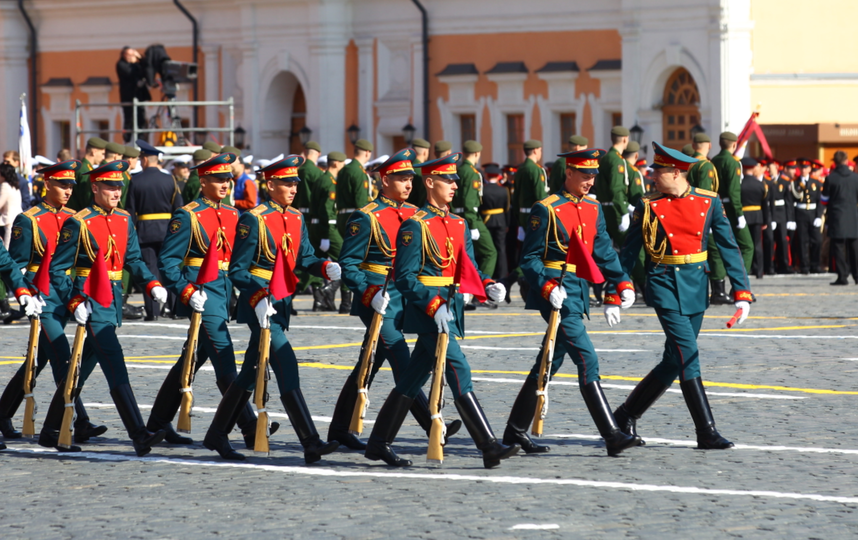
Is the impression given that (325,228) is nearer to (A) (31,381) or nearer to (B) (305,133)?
(A) (31,381)

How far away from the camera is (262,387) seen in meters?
8.89

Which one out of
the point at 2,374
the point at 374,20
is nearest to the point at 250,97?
the point at 374,20

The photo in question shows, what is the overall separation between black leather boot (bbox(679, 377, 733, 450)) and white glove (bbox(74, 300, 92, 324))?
10.8 feet

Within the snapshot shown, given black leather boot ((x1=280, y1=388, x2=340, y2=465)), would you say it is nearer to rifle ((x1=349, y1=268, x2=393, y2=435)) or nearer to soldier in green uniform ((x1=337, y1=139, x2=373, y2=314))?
rifle ((x1=349, y1=268, x2=393, y2=435))

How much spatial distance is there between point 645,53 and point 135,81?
10118 millimetres

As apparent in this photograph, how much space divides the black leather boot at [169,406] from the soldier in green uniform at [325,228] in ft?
28.4

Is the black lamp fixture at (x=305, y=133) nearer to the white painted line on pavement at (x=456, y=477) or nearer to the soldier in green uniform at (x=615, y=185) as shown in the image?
the soldier in green uniform at (x=615, y=185)

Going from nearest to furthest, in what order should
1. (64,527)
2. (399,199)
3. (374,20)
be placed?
(64,527), (399,199), (374,20)

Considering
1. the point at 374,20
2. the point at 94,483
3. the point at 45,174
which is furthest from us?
the point at 374,20

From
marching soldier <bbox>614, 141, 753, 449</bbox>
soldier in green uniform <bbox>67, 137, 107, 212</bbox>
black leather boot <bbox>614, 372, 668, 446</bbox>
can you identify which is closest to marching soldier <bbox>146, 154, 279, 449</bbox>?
black leather boot <bbox>614, 372, 668, 446</bbox>

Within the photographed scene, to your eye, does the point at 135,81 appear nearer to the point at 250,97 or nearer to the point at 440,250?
the point at 250,97

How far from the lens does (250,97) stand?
40.2 meters

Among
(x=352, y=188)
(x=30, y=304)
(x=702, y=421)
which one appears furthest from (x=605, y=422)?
(x=352, y=188)

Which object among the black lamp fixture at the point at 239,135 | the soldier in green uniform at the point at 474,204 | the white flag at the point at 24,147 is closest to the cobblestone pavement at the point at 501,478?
the soldier in green uniform at the point at 474,204
